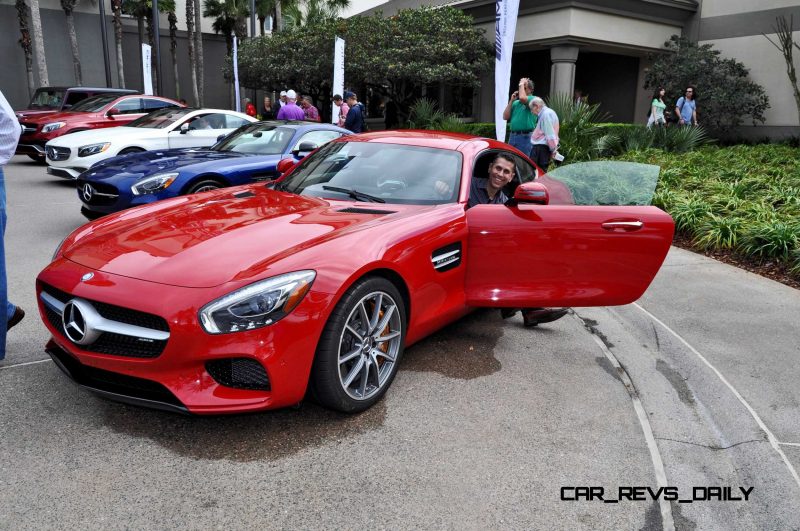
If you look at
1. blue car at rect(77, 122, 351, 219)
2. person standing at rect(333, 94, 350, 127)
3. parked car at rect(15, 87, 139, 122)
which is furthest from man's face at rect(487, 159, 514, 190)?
parked car at rect(15, 87, 139, 122)

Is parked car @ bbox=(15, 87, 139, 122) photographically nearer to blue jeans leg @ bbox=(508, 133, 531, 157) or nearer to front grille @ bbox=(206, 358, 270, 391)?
blue jeans leg @ bbox=(508, 133, 531, 157)

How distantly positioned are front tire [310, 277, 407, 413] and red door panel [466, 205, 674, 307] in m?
0.79

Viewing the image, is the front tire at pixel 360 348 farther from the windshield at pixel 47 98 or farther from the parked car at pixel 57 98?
the windshield at pixel 47 98

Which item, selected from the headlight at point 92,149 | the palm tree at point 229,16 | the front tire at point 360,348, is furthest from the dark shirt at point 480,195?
the palm tree at point 229,16

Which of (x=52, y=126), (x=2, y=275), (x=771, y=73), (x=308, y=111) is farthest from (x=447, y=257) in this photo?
(x=771, y=73)

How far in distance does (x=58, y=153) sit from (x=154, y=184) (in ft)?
16.0

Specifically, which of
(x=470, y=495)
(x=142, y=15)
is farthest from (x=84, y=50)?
(x=470, y=495)

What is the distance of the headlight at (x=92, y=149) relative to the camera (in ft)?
34.0

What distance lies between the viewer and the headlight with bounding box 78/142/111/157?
10359 millimetres

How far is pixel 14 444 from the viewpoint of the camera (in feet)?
9.79

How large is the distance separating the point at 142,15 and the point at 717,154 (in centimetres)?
3138

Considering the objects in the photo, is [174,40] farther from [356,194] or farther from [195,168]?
[356,194]

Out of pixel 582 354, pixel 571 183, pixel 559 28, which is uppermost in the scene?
pixel 559 28

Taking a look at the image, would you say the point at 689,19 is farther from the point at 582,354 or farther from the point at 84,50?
the point at 84,50
